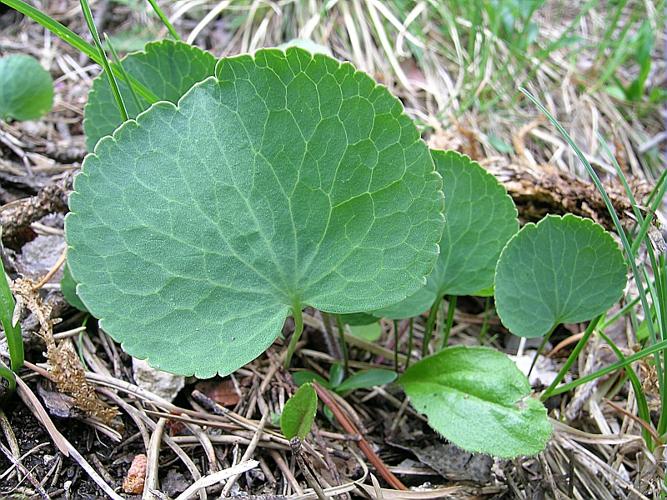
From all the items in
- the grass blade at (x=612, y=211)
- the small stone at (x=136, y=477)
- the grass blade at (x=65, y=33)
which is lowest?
the small stone at (x=136, y=477)

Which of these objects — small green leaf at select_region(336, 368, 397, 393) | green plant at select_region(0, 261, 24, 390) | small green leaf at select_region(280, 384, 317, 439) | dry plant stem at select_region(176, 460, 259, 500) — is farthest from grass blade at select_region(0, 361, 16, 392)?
small green leaf at select_region(336, 368, 397, 393)

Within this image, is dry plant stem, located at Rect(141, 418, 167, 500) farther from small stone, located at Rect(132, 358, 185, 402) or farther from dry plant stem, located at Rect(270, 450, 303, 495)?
dry plant stem, located at Rect(270, 450, 303, 495)

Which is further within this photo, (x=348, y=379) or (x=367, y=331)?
(x=367, y=331)

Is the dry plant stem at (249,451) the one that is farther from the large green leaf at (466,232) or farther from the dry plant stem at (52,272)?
the dry plant stem at (52,272)

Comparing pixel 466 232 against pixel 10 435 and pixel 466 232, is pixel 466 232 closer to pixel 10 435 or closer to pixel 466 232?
pixel 466 232

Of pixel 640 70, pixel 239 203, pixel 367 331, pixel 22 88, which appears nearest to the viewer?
pixel 239 203

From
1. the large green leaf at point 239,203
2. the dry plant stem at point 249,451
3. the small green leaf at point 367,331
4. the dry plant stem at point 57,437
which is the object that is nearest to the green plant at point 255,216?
Answer: the large green leaf at point 239,203

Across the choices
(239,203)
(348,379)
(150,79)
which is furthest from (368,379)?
(150,79)
